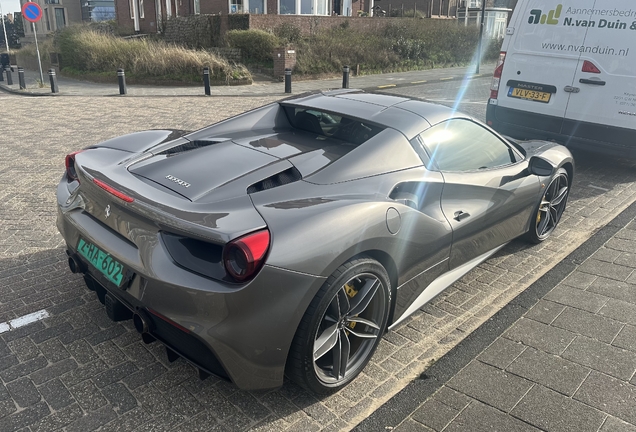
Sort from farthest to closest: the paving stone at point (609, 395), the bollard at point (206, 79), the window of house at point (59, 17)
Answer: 1. the window of house at point (59, 17)
2. the bollard at point (206, 79)
3. the paving stone at point (609, 395)

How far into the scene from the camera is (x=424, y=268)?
10.2 feet

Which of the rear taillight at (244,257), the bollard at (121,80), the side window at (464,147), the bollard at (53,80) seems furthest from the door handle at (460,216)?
the bollard at (53,80)

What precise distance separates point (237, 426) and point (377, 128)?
1905mm

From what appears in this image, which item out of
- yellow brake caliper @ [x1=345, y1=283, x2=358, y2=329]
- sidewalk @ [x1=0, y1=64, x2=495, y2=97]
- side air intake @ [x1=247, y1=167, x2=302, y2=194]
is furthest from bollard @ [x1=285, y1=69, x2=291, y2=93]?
yellow brake caliper @ [x1=345, y1=283, x2=358, y2=329]

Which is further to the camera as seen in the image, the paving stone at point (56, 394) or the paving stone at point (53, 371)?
the paving stone at point (53, 371)

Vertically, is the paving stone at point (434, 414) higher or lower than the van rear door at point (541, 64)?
lower

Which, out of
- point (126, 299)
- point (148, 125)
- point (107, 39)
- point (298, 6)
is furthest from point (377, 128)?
point (298, 6)

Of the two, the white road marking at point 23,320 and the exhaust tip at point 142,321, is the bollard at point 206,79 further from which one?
the exhaust tip at point 142,321

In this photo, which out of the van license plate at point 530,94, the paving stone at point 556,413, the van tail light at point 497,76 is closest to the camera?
the paving stone at point 556,413

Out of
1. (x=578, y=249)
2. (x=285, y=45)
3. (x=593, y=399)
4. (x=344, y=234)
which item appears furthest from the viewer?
(x=285, y=45)

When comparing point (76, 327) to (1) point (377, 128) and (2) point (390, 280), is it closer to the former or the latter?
(2) point (390, 280)

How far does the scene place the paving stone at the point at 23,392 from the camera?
8.50ft

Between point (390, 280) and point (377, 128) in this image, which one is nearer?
point (390, 280)

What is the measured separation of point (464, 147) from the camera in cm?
357
